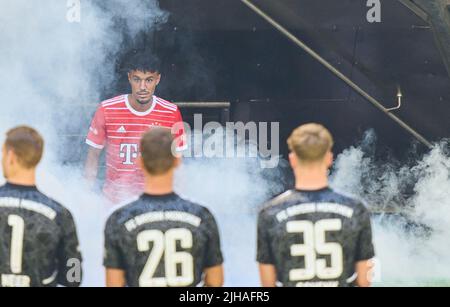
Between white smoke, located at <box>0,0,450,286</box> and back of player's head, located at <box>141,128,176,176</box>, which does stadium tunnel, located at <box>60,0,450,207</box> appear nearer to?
white smoke, located at <box>0,0,450,286</box>

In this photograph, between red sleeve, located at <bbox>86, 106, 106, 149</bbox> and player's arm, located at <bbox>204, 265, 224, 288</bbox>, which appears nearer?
player's arm, located at <bbox>204, 265, 224, 288</bbox>

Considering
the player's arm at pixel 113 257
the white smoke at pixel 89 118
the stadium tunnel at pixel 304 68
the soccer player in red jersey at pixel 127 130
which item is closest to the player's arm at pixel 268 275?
the player's arm at pixel 113 257

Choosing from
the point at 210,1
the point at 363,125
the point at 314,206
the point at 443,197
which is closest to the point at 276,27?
the point at 210,1

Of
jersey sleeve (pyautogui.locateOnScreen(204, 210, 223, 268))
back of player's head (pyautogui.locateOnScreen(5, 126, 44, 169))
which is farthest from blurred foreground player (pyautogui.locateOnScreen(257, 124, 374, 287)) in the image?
back of player's head (pyautogui.locateOnScreen(5, 126, 44, 169))

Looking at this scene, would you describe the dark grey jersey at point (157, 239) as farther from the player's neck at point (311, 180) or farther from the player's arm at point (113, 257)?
the player's neck at point (311, 180)

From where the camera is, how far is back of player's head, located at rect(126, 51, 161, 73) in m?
7.75

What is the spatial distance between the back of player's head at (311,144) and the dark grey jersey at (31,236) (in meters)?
1.17

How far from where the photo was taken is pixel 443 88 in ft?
26.8

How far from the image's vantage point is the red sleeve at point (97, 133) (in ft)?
24.2

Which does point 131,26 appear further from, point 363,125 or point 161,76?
point 363,125

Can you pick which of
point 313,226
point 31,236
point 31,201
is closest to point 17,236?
point 31,236

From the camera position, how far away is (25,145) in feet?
14.8

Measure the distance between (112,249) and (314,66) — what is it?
4.15 meters

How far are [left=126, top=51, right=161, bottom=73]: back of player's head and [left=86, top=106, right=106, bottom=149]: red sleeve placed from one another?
22.0 inches
